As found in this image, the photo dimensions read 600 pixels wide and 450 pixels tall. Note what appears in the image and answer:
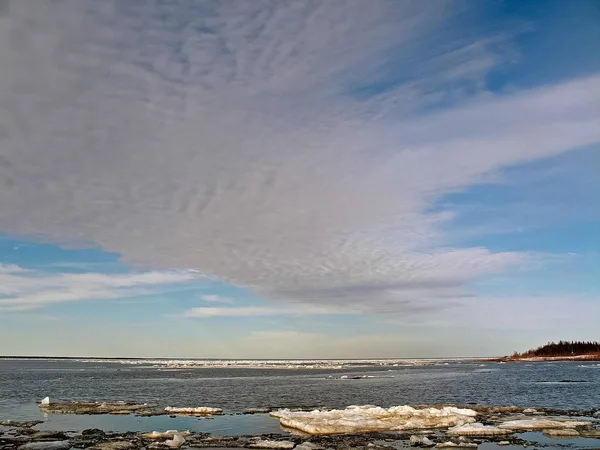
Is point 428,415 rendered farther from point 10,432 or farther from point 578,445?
point 10,432

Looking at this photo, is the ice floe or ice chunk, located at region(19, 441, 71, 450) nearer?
ice chunk, located at region(19, 441, 71, 450)

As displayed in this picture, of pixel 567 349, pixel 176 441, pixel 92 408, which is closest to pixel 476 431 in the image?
pixel 176 441

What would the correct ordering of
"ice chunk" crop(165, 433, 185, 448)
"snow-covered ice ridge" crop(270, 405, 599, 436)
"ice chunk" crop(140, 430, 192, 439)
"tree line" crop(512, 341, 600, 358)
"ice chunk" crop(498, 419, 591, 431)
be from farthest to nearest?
"tree line" crop(512, 341, 600, 358)
"ice chunk" crop(498, 419, 591, 431)
"snow-covered ice ridge" crop(270, 405, 599, 436)
"ice chunk" crop(140, 430, 192, 439)
"ice chunk" crop(165, 433, 185, 448)

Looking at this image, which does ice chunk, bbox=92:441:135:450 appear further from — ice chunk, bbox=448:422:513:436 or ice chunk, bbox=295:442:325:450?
ice chunk, bbox=448:422:513:436

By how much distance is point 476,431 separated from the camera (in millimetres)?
21938

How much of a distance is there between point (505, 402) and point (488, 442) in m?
16.8

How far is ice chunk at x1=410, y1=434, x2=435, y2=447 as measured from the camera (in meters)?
19.9

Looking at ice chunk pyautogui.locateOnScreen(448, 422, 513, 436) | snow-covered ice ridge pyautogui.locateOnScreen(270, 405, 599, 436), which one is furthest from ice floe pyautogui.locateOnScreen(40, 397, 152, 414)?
ice chunk pyautogui.locateOnScreen(448, 422, 513, 436)

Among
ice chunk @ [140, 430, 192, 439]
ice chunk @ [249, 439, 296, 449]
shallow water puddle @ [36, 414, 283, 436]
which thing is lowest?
shallow water puddle @ [36, 414, 283, 436]

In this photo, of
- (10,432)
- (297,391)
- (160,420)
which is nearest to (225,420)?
(160,420)


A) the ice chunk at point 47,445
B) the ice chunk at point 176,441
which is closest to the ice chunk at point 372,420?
the ice chunk at point 176,441

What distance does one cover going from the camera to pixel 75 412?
102ft

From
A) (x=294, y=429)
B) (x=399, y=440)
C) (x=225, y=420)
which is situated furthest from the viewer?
(x=225, y=420)

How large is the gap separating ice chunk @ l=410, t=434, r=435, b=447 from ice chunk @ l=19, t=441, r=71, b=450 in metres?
13.9
